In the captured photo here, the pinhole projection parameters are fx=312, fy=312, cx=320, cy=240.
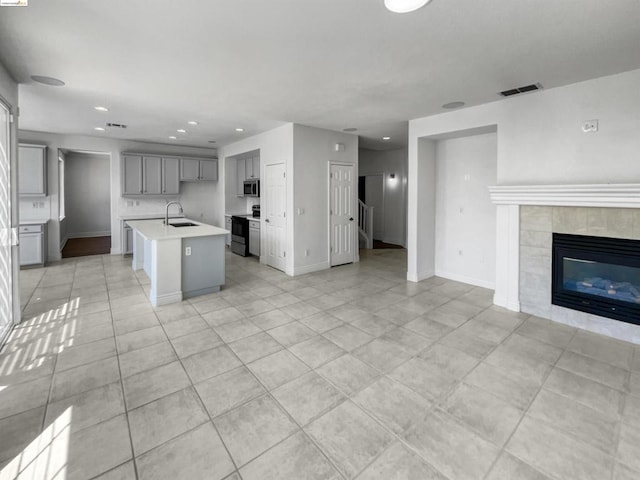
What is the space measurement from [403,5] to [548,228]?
2892 mm

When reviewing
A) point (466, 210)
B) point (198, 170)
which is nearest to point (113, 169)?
point (198, 170)

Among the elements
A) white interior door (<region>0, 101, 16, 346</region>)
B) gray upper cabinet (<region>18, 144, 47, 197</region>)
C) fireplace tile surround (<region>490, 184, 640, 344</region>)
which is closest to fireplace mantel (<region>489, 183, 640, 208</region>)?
fireplace tile surround (<region>490, 184, 640, 344</region>)

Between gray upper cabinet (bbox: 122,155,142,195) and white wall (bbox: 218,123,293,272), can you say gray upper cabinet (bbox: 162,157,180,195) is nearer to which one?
gray upper cabinet (bbox: 122,155,142,195)

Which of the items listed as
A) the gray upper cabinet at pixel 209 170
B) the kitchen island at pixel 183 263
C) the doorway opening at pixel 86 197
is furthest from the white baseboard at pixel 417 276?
the doorway opening at pixel 86 197

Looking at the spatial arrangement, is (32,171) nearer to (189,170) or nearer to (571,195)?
(189,170)

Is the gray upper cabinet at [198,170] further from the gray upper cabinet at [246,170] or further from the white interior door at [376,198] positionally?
the white interior door at [376,198]

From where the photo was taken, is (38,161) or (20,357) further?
(38,161)

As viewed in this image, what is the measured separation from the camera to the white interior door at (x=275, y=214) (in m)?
5.62

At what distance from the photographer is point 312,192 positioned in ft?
18.3

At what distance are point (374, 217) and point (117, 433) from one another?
804 cm

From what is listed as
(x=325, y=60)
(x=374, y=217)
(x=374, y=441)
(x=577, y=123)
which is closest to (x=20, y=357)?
(x=374, y=441)

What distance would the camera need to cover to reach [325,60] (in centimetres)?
285

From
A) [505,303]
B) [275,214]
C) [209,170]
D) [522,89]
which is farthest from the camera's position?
[209,170]

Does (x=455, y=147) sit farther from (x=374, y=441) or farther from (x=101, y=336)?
(x=101, y=336)
